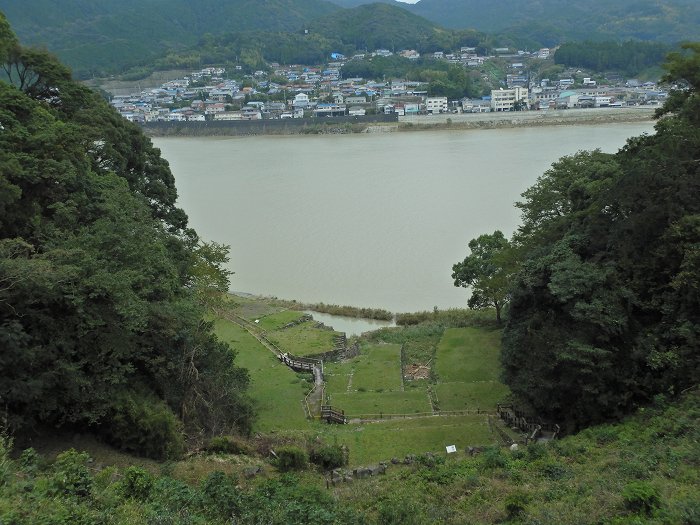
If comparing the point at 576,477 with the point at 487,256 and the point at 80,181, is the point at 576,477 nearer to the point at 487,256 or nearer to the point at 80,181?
the point at 80,181

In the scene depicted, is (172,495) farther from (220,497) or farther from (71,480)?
(71,480)

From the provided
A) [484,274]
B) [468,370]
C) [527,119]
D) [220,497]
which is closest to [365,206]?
[484,274]

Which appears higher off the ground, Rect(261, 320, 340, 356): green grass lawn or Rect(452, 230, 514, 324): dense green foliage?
Rect(452, 230, 514, 324): dense green foliage

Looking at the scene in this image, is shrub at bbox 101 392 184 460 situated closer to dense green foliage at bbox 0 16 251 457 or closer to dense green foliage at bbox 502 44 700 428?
dense green foliage at bbox 0 16 251 457

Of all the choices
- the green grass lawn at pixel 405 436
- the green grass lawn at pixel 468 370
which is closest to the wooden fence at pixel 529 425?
the green grass lawn at pixel 405 436

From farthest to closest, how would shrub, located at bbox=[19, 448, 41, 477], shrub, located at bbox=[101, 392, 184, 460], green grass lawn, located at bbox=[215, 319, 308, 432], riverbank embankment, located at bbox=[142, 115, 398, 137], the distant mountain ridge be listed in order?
the distant mountain ridge → riverbank embankment, located at bbox=[142, 115, 398, 137] → green grass lawn, located at bbox=[215, 319, 308, 432] → shrub, located at bbox=[101, 392, 184, 460] → shrub, located at bbox=[19, 448, 41, 477]

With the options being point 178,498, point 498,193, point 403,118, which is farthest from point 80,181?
point 403,118

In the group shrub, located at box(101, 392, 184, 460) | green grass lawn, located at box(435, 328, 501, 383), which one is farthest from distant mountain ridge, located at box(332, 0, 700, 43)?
shrub, located at box(101, 392, 184, 460)
